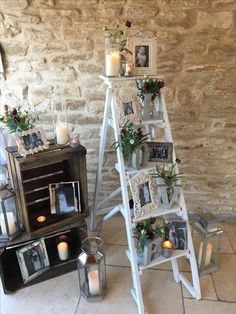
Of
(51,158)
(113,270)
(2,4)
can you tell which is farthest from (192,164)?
(2,4)

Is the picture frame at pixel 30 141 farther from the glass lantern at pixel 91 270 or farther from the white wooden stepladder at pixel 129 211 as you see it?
the glass lantern at pixel 91 270

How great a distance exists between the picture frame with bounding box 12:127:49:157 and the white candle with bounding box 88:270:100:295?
0.83 metres

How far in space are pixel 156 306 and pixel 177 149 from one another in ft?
3.99

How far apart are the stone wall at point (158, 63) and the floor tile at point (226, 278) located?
2.15ft

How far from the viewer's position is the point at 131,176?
5.68 feet

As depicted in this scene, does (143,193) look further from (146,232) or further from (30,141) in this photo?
(30,141)

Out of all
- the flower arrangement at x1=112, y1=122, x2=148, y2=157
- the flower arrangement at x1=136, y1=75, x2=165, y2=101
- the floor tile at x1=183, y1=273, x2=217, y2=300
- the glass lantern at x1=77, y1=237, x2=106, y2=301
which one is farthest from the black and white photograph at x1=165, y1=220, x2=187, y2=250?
the flower arrangement at x1=136, y1=75, x2=165, y2=101

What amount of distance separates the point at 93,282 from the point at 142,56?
142 cm

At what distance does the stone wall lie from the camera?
200cm

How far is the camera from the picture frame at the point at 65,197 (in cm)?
194

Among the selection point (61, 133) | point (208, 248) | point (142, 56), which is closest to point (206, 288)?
point (208, 248)

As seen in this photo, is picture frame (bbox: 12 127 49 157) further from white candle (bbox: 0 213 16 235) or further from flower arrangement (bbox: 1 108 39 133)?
white candle (bbox: 0 213 16 235)

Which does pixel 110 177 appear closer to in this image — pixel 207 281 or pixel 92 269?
pixel 92 269


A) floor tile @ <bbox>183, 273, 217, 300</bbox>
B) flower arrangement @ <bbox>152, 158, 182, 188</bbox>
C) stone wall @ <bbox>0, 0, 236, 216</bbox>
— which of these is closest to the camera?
flower arrangement @ <bbox>152, 158, 182, 188</bbox>
